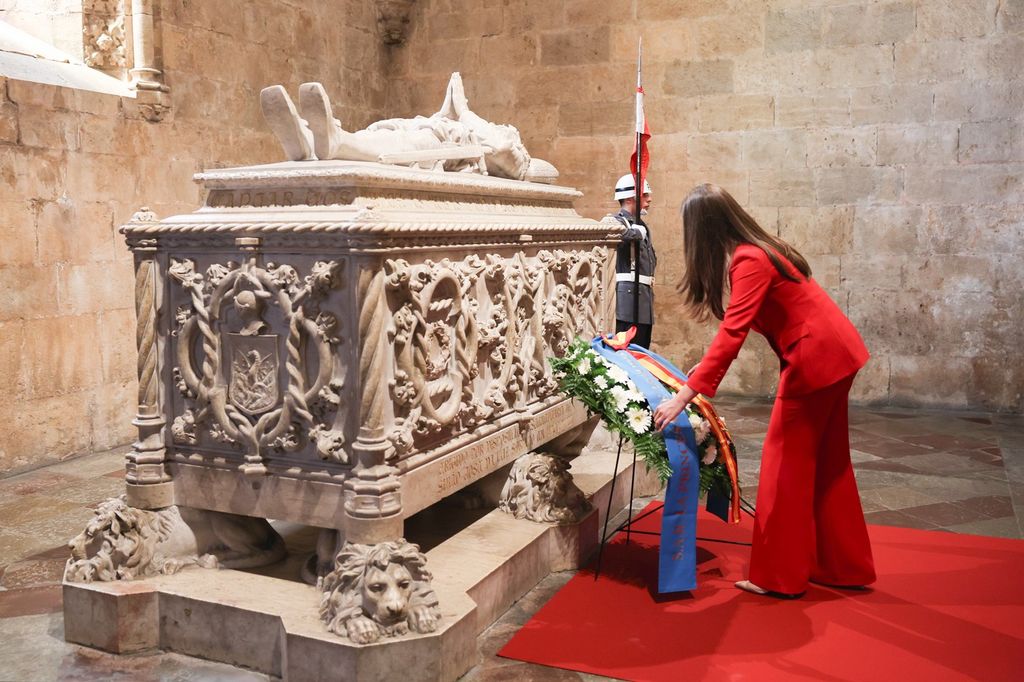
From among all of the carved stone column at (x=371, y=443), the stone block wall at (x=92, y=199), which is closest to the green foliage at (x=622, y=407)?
the carved stone column at (x=371, y=443)

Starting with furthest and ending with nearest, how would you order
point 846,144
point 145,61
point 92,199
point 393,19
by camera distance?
point 393,19, point 846,144, point 145,61, point 92,199

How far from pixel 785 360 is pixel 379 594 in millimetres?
1608

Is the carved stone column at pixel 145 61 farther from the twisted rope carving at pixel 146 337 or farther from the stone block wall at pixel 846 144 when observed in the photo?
the stone block wall at pixel 846 144

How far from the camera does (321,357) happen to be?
9.20 feet

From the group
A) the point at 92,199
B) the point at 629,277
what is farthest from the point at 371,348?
the point at 92,199

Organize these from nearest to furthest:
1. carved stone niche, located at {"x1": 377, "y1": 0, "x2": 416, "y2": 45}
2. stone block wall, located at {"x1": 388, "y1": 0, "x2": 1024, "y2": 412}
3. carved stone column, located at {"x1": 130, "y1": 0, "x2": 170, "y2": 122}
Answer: carved stone column, located at {"x1": 130, "y1": 0, "x2": 170, "y2": 122}
stone block wall, located at {"x1": 388, "y1": 0, "x2": 1024, "y2": 412}
carved stone niche, located at {"x1": 377, "y1": 0, "x2": 416, "y2": 45}

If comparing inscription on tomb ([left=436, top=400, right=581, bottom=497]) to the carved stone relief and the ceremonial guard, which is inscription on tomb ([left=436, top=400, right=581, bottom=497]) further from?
the ceremonial guard

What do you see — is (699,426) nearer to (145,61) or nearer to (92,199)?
(92,199)

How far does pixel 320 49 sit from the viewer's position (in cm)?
747

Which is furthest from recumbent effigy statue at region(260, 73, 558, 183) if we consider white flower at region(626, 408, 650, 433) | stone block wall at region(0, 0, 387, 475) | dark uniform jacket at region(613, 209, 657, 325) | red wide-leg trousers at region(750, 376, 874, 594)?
stone block wall at region(0, 0, 387, 475)

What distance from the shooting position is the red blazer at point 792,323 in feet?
10.4

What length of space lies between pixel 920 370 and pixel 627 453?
10.6 ft

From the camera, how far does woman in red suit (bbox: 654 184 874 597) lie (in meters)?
3.23

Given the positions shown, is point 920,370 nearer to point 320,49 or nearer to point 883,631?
point 883,631
